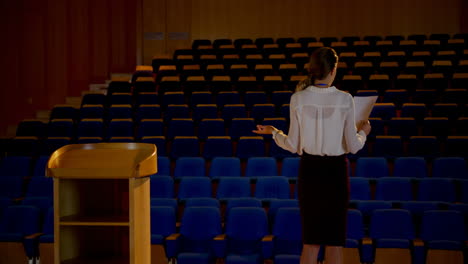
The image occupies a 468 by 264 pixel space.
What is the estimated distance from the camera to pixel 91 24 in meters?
7.61

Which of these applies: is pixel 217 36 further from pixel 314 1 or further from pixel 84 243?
pixel 84 243

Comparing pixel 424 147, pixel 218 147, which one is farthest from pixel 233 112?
pixel 424 147

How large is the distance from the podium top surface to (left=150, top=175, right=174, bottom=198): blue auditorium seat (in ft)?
6.69

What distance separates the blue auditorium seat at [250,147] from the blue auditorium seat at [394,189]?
109cm

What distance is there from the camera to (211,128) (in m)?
4.75

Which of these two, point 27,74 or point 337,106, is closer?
point 337,106

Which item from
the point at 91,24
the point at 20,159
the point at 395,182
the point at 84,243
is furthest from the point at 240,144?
the point at 91,24

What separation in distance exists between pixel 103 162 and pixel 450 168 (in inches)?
115

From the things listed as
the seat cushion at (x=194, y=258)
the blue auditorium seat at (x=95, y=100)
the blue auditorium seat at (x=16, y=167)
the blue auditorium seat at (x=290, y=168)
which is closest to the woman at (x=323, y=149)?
the seat cushion at (x=194, y=258)

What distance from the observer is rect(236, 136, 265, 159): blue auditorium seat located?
4.38 metres

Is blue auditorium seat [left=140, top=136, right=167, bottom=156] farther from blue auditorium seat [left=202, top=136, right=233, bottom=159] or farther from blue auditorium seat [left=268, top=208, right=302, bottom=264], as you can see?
blue auditorium seat [left=268, top=208, right=302, bottom=264]

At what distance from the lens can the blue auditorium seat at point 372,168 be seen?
12.8 ft

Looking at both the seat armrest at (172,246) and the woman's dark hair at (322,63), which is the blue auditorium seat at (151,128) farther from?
the woman's dark hair at (322,63)

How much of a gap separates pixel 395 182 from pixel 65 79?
4.67 metres
